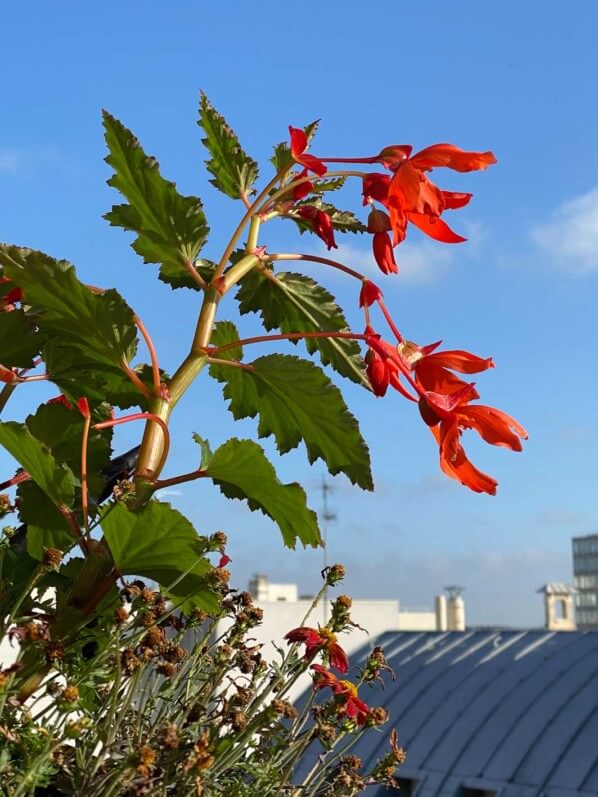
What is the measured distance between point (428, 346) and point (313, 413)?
0.45ft

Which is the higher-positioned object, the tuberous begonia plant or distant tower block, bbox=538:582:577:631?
distant tower block, bbox=538:582:577:631

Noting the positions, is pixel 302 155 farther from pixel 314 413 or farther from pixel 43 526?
pixel 43 526

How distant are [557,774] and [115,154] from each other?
11.8m

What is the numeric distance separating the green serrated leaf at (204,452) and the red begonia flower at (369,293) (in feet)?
0.74

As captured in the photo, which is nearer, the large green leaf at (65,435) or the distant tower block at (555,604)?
the large green leaf at (65,435)

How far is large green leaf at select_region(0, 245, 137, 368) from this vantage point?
1.00 metres

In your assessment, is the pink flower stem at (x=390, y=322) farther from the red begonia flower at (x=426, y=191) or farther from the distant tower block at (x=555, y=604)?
the distant tower block at (x=555, y=604)

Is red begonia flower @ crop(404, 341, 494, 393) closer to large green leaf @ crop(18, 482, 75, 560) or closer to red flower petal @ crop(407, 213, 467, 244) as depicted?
red flower petal @ crop(407, 213, 467, 244)

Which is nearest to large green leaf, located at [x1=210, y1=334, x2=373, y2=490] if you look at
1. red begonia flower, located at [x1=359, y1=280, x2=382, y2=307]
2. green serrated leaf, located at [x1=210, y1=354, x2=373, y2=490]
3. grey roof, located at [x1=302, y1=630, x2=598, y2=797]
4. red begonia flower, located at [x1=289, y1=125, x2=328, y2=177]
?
green serrated leaf, located at [x1=210, y1=354, x2=373, y2=490]

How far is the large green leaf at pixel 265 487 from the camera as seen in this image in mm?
1034

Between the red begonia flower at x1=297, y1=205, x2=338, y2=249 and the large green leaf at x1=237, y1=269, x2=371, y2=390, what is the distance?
5 cm

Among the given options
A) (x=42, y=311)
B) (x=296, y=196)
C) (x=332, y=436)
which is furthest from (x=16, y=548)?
(x=296, y=196)

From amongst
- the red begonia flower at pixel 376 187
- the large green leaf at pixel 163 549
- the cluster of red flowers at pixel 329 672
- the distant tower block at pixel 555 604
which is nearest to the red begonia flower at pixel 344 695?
the cluster of red flowers at pixel 329 672

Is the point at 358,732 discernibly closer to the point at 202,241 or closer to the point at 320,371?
the point at 320,371
